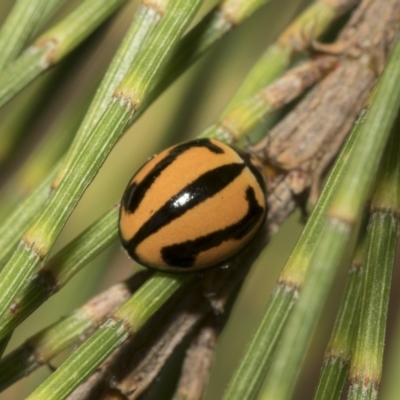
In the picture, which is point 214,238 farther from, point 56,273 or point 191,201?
point 56,273

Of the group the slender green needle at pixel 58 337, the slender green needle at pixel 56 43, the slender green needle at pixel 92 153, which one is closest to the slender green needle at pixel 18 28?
the slender green needle at pixel 56 43

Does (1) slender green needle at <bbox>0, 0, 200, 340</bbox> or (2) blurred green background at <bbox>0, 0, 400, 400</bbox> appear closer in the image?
(1) slender green needle at <bbox>0, 0, 200, 340</bbox>

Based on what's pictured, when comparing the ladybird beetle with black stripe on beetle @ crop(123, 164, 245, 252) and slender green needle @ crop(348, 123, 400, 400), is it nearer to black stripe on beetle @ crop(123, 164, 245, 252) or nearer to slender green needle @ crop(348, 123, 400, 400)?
black stripe on beetle @ crop(123, 164, 245, 252)

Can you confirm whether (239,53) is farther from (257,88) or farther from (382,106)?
(382,106)

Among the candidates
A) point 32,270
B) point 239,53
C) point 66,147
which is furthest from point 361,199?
point 239,53

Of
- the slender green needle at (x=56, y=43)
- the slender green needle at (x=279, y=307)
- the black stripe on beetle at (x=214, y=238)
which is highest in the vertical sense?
the slender green needle at (x=56, y=43)

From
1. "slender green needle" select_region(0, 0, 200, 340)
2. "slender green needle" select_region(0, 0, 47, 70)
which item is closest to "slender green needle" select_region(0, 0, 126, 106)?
"slender green needle" select_region(0, 0, 47, 70)

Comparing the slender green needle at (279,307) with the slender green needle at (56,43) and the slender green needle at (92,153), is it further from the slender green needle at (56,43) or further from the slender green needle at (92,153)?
the slender green needle at (56,43)

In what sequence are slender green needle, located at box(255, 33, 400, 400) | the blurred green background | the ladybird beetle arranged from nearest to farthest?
slender green needle, located at box(255, 33, 400, 400), the ladybird beetle, the blurred green background

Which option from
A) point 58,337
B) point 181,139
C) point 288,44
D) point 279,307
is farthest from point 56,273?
point 181,139
